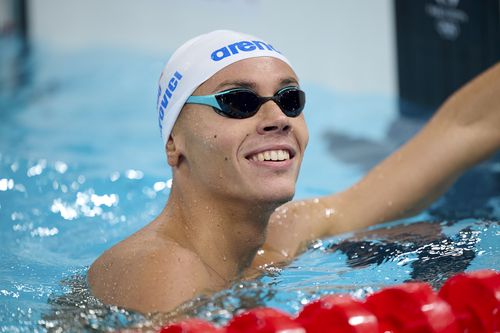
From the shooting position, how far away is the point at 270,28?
6.95 meters

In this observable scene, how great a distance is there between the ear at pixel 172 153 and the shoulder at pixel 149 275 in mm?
242

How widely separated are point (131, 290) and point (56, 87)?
474 centimetres

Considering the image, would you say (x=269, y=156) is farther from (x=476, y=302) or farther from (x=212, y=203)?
(x=476, y=302)

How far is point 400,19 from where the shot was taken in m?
7.12

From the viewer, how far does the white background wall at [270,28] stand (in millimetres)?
6941

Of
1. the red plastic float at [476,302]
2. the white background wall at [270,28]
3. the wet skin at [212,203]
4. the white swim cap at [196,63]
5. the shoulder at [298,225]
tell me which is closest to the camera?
the red plastic float at [476,302]

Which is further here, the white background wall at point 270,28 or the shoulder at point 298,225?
the white background wall at point 270,28

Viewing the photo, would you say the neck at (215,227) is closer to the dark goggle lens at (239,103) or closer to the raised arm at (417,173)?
the dark goggle lens at (239,103)

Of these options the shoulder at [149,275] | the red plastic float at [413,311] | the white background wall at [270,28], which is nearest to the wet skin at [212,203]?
the shoulder at [149,275]

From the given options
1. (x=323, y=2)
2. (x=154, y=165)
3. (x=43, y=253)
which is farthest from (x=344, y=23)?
(x=43, y=253)

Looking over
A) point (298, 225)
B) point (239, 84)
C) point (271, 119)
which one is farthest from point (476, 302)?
point (298, 225)

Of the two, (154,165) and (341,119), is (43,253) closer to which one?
(154,165)

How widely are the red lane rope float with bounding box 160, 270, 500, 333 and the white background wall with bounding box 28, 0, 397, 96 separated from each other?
4.80m

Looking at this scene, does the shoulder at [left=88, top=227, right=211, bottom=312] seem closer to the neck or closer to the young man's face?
the neck
